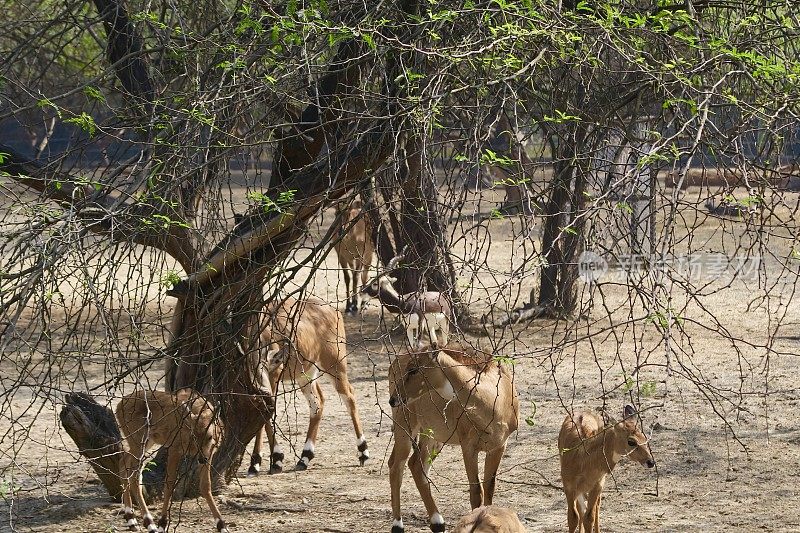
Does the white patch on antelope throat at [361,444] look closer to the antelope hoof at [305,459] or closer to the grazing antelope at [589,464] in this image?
the antelope hoof at [305,459]

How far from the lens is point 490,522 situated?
16.9 ft

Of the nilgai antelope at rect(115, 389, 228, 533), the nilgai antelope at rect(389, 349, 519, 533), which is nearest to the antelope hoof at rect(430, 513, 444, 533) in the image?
the nilgai antelope at rect(389, 349, 519, 533)

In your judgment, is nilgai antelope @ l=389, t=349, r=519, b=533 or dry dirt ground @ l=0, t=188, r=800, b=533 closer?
nilgai antelope @ l=389, t=349, r=519, b=533

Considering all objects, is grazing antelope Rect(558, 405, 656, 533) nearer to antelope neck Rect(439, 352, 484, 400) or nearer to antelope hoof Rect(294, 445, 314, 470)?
antelope neck Rect(439, 352, 484, 400)

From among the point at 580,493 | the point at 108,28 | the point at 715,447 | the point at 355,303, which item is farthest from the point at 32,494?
the point at 355,303

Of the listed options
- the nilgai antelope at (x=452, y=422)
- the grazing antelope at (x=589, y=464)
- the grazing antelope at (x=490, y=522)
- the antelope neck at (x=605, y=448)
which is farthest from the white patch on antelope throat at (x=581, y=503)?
the grazing antelope at (x=490, y=522)

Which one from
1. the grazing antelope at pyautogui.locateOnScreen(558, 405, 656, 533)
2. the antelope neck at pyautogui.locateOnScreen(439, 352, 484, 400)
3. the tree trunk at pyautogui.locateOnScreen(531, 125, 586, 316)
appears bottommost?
the grazing antelope at pyautogui.locateOnScreen(558, 405, 656, 533)

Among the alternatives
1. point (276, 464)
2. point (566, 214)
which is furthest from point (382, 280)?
point (566, 214)

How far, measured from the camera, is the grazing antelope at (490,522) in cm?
511

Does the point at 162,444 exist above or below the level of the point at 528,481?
above

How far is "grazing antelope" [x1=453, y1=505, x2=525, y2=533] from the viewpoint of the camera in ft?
16.8

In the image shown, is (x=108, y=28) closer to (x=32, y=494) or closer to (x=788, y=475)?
(x=32, y=494)

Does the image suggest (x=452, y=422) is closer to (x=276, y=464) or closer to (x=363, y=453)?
(x=363, y=453)

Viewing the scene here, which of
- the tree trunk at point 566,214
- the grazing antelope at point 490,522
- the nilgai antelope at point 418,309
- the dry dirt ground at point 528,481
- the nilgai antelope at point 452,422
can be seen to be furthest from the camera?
the dry dirt ground at point 528,481
